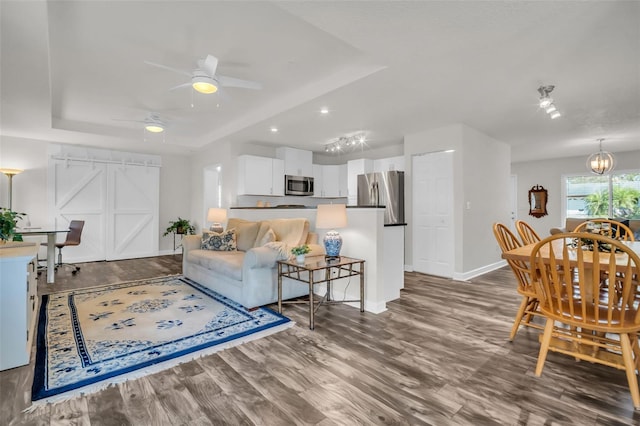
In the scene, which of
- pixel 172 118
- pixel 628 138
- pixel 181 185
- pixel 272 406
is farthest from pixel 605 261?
pixel 181 185

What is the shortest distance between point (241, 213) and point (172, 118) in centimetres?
206

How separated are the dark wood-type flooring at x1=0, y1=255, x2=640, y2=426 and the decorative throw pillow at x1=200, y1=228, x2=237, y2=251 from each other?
1.99 meters

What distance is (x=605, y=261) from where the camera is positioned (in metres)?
1.92

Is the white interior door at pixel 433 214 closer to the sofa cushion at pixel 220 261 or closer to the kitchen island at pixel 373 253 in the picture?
the kitchen island at pixel 373 253

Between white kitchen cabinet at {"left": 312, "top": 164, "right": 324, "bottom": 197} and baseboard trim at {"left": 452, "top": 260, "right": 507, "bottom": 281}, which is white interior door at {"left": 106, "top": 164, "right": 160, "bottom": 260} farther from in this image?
baseboard trim at {"left": 452, "top": 260, "right": 507, "bottom": 281}

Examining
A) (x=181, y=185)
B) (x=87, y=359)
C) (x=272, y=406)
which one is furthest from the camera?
(x=181, y=185)

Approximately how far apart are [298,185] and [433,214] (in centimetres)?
290

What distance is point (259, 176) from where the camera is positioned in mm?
5980

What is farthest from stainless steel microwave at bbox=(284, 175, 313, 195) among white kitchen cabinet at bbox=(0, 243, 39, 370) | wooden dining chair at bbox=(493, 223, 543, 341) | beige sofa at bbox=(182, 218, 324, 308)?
white kitchen cabinet at bbox=(0, 243, 39, 370)

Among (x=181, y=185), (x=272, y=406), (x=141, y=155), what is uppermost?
(x=141, y=155)

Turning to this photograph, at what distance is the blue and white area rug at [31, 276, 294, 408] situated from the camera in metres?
2.02

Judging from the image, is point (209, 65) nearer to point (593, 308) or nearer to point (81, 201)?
point (593, 308)

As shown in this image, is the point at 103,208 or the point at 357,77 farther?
the point at 103,208

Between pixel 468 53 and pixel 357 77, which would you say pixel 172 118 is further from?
pixel 468 53
